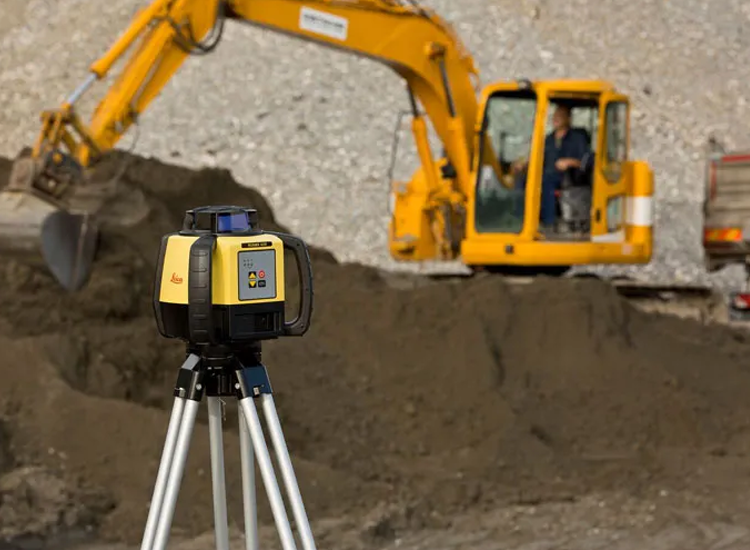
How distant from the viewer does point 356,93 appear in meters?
20.5

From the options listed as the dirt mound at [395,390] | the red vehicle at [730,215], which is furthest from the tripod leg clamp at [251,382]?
the red vehicle at [730,215]

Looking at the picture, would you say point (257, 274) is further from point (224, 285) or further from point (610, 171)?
point (610, 171)

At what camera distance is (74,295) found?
884cm

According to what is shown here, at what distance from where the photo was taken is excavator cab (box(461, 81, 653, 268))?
11.2 meters

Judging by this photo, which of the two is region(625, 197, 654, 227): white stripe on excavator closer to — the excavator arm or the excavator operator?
the excavator operator

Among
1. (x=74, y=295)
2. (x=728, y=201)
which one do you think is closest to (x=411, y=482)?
(x=74, y=295)

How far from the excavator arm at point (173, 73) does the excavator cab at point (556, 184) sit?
0.37 metres

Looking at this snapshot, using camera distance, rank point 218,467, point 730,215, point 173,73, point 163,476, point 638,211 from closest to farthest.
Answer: point 163,476, point 218,467, point 173,73, point 638,211, point 730,215

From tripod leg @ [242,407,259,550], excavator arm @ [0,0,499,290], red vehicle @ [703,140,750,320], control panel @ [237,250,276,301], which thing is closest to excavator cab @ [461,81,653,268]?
excavator arm @ [0,0,499,290]

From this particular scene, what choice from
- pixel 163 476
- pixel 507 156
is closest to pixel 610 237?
pixel 507 156

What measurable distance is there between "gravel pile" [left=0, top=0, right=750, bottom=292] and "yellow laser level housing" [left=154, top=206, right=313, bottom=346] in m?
12.9

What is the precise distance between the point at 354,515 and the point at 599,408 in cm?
259

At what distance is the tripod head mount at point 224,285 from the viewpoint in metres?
3.60

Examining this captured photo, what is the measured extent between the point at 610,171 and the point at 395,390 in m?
3.36
